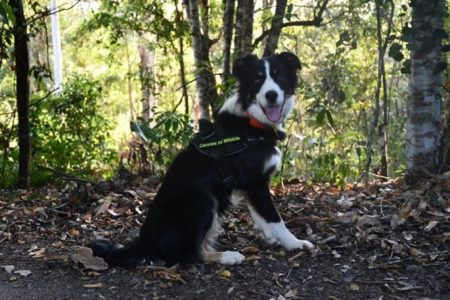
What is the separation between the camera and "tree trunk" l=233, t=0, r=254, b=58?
788 cm

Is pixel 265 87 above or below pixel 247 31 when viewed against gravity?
below

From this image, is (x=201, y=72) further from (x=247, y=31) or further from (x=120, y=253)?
(x=120, y=253)

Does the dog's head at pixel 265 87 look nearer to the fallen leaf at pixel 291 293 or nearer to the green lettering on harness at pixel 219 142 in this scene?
the green lettering on harness at pixel 219 142

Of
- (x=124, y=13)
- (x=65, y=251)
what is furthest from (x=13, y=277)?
(x=124, y=13)

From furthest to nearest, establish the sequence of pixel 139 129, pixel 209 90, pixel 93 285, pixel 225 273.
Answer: pixel 209 90
pixel 139 129
pixel 225 273
pixel 93 285

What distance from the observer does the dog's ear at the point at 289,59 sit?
455 cm

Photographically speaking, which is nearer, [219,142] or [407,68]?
[219,142]

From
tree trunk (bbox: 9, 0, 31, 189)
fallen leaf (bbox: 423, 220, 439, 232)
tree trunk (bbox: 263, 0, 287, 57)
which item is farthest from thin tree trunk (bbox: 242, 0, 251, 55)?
fallen leaf (bbox: 423, 220, 439, 232)

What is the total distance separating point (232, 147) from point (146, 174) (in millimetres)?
2752

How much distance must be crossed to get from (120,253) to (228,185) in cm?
91

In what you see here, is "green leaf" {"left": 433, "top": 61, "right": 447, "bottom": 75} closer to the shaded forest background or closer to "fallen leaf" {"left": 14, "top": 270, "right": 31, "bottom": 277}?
the shaded forest background

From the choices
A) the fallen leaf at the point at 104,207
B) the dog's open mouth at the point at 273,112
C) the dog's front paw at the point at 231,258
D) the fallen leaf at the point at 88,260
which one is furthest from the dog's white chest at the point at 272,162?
the fallen leaf at the point at 104,207

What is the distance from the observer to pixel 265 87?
429 cm

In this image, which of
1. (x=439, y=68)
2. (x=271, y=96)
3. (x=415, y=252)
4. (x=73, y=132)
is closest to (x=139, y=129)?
(x=271, y=96)
